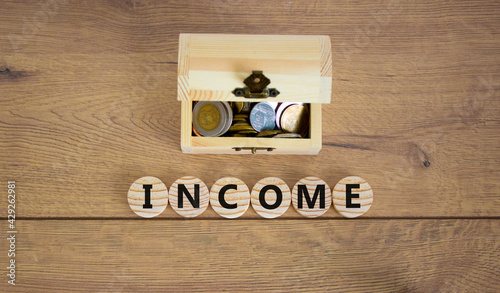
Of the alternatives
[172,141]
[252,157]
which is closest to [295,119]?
[252,157]

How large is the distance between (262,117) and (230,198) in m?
0.31

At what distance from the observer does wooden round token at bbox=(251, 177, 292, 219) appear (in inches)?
51.0

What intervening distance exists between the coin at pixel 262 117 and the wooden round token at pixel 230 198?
208 mm

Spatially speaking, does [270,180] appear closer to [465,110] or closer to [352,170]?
[352,170]

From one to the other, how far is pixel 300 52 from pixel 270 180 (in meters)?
0.47

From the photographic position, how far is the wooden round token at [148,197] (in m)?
1.28

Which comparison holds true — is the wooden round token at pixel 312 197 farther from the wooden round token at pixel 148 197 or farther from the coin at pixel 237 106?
the wooden round token at pixel 148 197

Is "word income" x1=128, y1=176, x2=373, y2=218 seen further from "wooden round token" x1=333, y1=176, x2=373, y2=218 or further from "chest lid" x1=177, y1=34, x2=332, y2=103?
"chest lid" x1=177, y1=34, x2=332, y2=103

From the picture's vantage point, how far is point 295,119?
1.26m

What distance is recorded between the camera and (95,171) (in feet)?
4.41

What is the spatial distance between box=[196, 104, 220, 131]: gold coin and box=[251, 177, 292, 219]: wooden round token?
26cm

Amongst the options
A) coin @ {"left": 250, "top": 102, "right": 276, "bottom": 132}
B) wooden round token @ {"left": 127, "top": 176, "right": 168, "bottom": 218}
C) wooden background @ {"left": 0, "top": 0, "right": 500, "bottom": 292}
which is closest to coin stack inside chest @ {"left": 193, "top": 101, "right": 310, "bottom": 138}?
coin @ {"left": 250, "top": 102, "right": 276, "bottom": 132}

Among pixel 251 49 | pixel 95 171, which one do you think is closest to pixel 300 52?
pixel 251 49

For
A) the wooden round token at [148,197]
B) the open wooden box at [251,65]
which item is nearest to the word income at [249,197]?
the wooden round token at [148,197]
